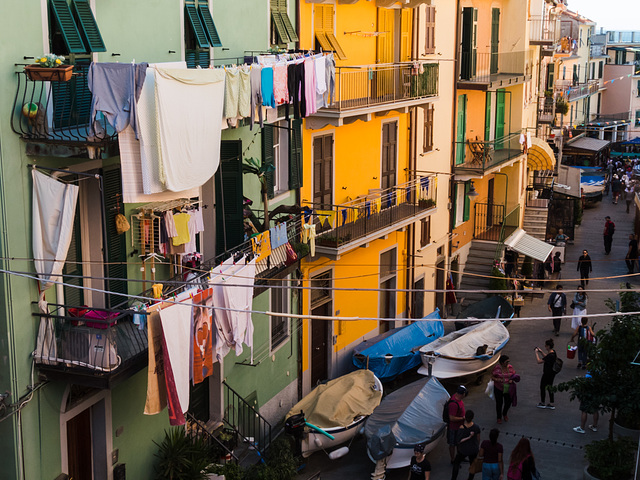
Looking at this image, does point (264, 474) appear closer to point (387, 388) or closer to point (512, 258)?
point (387, 388)

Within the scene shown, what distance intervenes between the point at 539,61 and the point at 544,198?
7.02m

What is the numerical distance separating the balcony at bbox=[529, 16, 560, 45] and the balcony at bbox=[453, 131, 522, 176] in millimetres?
7612

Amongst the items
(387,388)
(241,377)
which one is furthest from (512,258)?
(241,377)

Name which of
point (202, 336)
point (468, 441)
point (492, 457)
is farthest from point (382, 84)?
point (202, 336)

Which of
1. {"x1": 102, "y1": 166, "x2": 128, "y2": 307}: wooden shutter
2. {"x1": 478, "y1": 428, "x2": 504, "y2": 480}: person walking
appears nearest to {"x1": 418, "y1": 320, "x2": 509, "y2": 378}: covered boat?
{"x1": 478, "y1": 428, "x2": 504, "y2": 480}: person walking

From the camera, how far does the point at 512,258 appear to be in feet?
113

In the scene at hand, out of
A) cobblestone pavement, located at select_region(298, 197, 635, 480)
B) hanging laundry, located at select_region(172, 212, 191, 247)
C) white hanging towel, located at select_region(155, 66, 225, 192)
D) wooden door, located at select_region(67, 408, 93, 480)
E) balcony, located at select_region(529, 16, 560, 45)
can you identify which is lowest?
cobblestone pavement, located at select_region(298, 197, 635, 480)

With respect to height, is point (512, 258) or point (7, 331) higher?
point (7, 331)

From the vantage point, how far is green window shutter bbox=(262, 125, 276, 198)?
19.3 m

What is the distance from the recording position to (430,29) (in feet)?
90.7

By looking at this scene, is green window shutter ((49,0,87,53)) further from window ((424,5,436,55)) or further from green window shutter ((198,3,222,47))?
window ((424,5,436,55))

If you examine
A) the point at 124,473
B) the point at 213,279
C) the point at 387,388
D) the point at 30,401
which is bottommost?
the point at 387,388

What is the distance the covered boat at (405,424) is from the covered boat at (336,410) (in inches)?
15.5

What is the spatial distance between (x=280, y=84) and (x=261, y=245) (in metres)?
3.26
